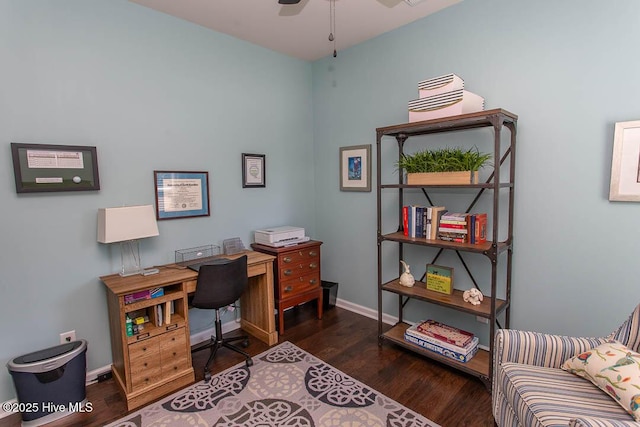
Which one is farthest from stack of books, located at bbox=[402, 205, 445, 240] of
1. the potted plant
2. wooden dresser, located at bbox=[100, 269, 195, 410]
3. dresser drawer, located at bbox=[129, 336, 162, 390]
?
dresser drawer, located at bbox=[129, 336, 162, 390]

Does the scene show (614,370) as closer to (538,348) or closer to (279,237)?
(538,348)

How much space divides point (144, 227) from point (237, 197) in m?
1.02

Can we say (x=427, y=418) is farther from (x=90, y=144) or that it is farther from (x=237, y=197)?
(x=90, y=144)

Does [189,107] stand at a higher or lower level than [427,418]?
higher

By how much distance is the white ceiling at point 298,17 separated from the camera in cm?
248

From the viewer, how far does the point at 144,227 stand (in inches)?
89.6

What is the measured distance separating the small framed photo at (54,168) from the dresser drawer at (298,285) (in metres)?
1.71

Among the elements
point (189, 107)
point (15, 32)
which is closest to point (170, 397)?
point (189, 107)

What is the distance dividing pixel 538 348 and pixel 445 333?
0.84 m

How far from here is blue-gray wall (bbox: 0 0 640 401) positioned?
200 centimetres

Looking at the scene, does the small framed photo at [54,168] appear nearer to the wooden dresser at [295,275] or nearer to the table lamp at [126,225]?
the table lamp at [126,225]

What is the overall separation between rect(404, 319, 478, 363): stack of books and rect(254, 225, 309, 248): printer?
1341mm

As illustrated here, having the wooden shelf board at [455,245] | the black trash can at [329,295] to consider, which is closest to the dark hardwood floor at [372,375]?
the black trash can at [329,295]

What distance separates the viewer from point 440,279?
2.56m
